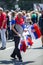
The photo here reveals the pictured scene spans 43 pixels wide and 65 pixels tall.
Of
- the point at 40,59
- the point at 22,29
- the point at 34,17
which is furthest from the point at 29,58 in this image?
the point at 34,17

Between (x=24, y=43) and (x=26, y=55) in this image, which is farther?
(x=26, y=55)

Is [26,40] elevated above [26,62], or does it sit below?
above

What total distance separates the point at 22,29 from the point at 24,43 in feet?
1.54

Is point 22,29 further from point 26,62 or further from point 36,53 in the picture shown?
point 36,53

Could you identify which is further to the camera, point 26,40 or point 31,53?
point 31,53

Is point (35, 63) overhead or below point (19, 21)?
below

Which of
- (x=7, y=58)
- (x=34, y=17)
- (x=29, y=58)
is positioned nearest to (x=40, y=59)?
(x=29, y=58)

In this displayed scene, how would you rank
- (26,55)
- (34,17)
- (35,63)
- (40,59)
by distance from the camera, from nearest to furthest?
(35,63), (40,59), (26,55), (34,17)

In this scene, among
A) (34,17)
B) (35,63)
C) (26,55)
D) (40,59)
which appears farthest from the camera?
(34,17)

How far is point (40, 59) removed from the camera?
444 inches

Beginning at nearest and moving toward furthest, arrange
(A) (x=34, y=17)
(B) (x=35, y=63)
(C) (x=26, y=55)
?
(B) (x=35, y=63), (C) (x=26, y=55), (A) (x=34, y=17)

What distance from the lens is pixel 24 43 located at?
428 inches

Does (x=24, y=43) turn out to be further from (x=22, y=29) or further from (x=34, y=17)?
(x=34, y=17)

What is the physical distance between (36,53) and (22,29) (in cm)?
202
